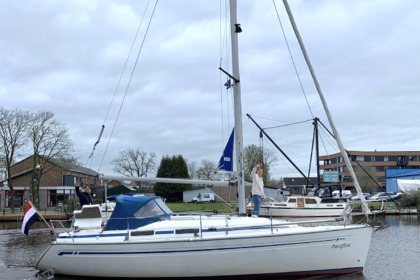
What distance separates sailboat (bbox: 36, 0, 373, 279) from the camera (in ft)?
38.7

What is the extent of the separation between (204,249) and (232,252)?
72 centimetres

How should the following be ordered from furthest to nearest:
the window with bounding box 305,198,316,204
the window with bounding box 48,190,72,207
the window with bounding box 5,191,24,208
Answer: the window with bounding box 48,190,72,207, the window with bounding box 5,191,24,208, the window with bounding box 305,198,316,204

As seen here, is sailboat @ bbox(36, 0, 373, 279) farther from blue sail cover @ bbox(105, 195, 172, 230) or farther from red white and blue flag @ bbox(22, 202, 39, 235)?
red white and blue flag @ bbox(22, 202, 39, 235)

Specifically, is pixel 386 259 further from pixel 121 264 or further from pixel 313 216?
pixel 313 216

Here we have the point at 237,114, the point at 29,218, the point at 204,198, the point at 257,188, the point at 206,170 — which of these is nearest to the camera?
the point at 29,218

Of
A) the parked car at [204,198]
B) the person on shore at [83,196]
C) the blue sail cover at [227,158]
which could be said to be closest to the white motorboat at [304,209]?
the person on shore at [83,196]

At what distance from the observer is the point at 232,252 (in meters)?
11.8

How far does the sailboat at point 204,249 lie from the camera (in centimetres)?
1180

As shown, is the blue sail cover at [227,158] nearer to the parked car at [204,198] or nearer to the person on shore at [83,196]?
the person on shore at [83,196]

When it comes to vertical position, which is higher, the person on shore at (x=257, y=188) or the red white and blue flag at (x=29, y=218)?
the person on shore at (x=257, y=188)

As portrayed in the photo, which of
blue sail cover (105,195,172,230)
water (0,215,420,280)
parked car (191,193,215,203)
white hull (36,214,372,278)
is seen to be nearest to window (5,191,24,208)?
parked car (191,193,215,203)

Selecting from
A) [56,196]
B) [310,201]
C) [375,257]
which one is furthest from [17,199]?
[375,257]

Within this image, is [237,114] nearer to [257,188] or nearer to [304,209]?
[257,188]

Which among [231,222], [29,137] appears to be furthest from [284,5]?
[29,137]
